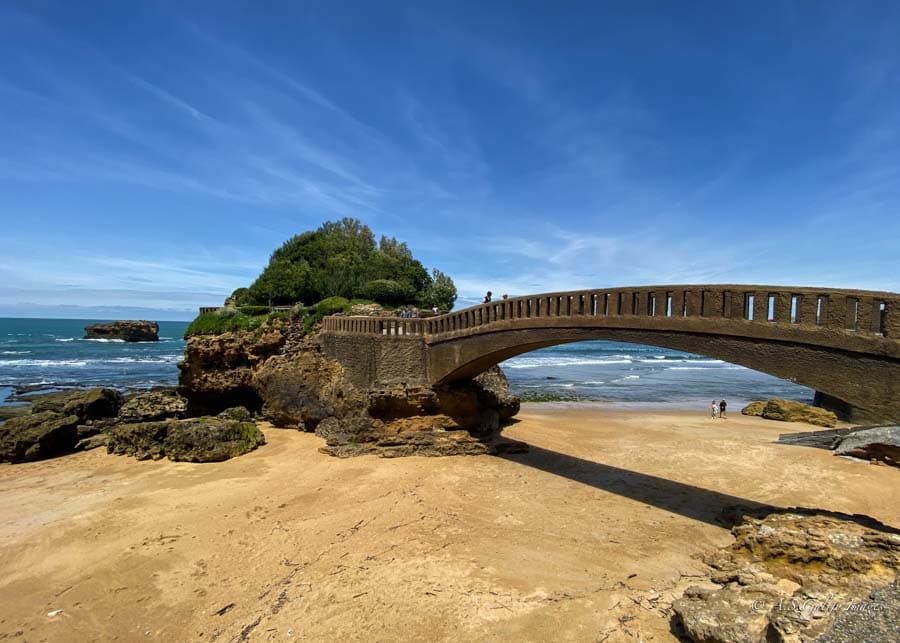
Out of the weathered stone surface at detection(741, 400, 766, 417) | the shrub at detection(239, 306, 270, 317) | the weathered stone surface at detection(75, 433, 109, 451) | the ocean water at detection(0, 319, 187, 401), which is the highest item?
the shrub at detection(239, 306, 270, 317)

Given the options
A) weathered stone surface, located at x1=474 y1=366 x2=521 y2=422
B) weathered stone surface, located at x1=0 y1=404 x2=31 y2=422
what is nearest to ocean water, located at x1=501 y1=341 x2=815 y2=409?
weathered stone surface, located at x1=474 y1=366 x2=521 y2=422

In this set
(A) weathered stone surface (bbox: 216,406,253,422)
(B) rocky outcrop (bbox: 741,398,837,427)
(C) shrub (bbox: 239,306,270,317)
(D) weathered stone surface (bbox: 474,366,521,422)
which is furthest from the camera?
(C) shrub (bbox: 239,306,270,317)

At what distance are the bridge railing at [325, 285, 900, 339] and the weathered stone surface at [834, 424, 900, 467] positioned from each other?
43.7 ft

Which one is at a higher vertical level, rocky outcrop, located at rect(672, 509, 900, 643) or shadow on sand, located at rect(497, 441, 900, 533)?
rocky outcrop, located at rect(672, 509, 900, 643)

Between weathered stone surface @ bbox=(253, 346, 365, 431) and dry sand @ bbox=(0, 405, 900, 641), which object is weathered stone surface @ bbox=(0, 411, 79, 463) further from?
weathered stone surface @ bbox=(253, 346, 365, 431)

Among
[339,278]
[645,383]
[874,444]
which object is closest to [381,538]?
[874,444]

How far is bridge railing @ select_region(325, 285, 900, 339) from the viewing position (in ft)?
25.8

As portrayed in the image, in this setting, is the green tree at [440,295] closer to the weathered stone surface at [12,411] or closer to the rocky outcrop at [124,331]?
the weathered stone surface at [12,411]

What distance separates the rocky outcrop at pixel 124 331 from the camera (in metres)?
86.1

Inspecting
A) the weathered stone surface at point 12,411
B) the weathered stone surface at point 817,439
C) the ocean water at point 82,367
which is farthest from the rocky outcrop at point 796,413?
the ocean water at point 82,367

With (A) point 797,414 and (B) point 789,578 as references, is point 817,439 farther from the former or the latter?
(B) point 789,578

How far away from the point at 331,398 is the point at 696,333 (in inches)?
584

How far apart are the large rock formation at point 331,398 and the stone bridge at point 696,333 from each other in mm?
952

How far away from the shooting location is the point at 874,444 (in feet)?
56.7
